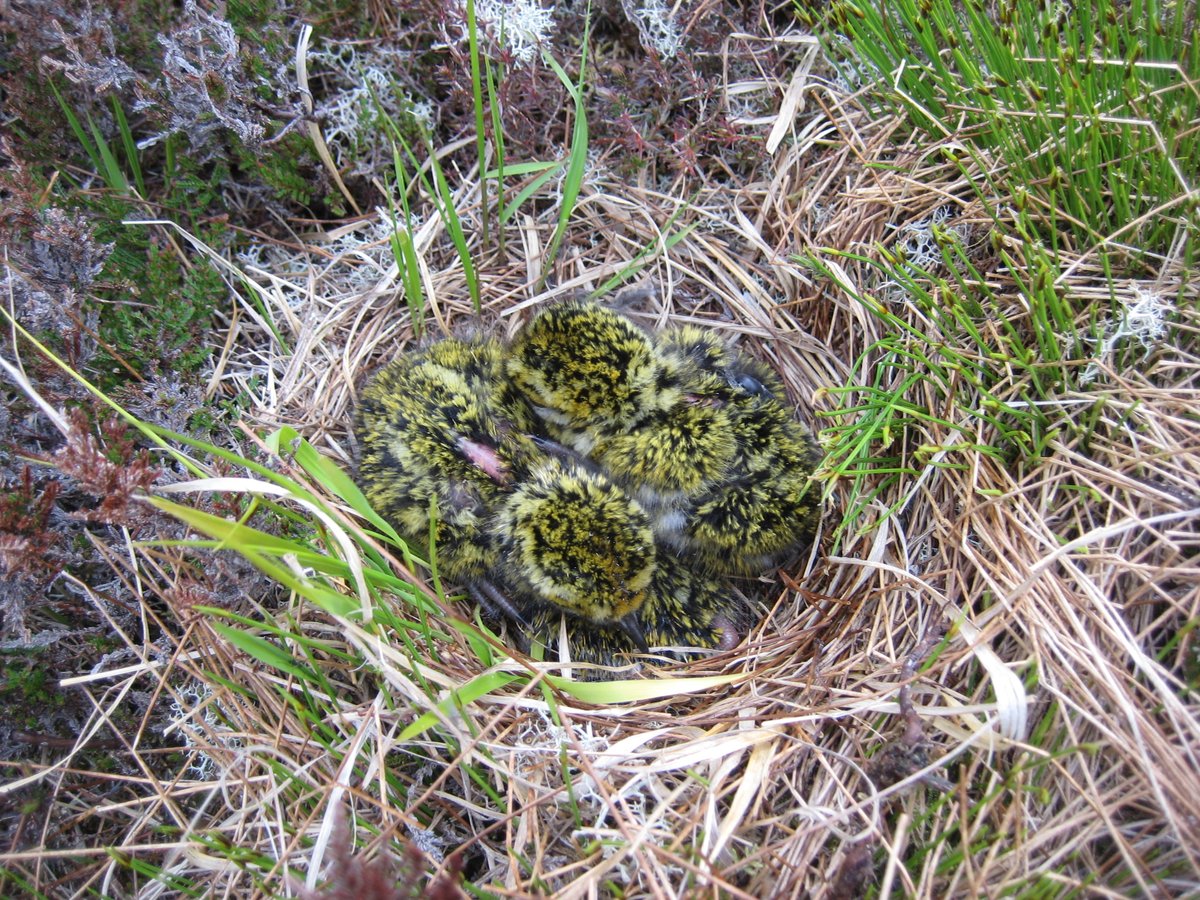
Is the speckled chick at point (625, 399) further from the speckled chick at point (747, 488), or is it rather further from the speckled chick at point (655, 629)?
the speckled chick at point (655, 629)

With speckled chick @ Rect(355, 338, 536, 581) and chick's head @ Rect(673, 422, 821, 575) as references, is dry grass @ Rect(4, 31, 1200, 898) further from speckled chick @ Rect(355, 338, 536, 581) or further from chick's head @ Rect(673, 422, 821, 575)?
speckled chick @ Rect(355, 338, 536, 581)

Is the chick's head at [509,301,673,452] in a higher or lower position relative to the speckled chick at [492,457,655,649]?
higher

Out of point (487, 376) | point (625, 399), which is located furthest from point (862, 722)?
point (487, 376)

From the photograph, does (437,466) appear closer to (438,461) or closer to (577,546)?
(438,461)

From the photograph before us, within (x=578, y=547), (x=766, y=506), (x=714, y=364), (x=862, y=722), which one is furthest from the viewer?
(x=714, y=364)

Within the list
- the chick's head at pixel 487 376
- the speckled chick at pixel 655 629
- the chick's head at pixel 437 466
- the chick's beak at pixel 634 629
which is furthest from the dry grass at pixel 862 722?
the chick's head at pixel 487 376

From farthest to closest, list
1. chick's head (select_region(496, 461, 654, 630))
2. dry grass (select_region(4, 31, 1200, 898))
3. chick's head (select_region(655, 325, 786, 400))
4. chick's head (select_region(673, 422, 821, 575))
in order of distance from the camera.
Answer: chick's head (select_region(655, 325, 786, 400))
chick's head (select_region(673, 422, 821, 575))
chick's head (select_region(496, 461, 654, 630))
dry grass (select_region(4, 31, 1200, 898))

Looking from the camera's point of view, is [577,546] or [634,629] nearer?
[577,546]

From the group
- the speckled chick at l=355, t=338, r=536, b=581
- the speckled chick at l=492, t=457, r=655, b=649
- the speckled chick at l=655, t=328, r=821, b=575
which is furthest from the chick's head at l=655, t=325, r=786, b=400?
A: the speckled chick at l=355, t=338, r=536, b=581

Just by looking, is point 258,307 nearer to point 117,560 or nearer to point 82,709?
point 117,560
